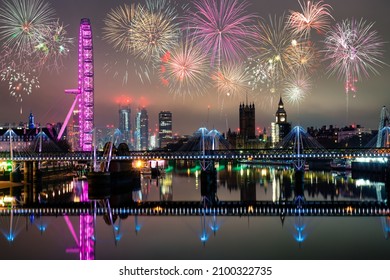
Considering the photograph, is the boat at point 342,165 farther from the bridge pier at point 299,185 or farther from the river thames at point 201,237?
the river thames at point 201,237

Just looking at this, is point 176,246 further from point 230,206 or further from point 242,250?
point 230,206

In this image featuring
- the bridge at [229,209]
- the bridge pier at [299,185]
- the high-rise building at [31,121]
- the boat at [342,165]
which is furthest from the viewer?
the high-rise building at [31,121]

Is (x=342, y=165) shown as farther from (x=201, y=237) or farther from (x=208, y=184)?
(x=201, y=237)

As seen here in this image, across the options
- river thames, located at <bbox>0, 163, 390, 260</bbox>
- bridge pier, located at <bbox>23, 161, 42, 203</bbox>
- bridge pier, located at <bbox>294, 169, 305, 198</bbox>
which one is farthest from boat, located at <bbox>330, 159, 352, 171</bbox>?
river thames, located at <bbox>0, 163, 390, 260</bbox>

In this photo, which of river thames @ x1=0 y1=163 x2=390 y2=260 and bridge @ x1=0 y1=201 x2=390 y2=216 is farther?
bridge @ x1=0 y1=201 x2=390 y2=216

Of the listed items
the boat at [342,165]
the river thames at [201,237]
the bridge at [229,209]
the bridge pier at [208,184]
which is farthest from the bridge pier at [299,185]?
the boat at [342,165]

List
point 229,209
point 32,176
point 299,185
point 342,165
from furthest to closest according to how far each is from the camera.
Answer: point 342,165 < point 32,176 < point 299,185 < point 229,209

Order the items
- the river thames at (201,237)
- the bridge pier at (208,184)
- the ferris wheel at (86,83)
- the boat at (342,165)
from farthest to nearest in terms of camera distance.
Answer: the boat at (342,165), the ferris wheel at (86,83), the bridge pier at (208,184), the river thames at (201,237)

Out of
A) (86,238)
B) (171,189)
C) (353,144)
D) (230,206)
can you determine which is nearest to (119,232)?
(86,238)

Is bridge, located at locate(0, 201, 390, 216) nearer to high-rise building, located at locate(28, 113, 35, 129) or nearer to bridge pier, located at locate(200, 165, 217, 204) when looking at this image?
bridge pier, located at locate(200, 165, 217, 204)

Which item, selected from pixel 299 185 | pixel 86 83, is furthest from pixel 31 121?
pixel 299 185

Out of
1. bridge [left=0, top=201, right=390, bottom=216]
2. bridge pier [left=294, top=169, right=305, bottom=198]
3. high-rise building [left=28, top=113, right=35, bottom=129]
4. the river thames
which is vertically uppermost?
high-rise building [left=28, top=113, right=35, bottom=129]
